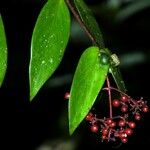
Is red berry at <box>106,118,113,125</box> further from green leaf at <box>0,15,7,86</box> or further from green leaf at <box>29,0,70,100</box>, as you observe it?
green leaf at <box>0,15,7,86</box>

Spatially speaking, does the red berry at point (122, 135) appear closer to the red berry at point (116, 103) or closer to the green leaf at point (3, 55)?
the red berry at point (116, 103)

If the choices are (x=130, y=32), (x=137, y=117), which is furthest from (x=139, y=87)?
(x=137, y=117)

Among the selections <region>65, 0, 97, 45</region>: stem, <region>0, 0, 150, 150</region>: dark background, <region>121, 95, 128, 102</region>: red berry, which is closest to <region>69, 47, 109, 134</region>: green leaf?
<region>65, 0, 97, 45</region>: stem

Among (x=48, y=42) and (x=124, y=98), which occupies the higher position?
(x=48, y=42)

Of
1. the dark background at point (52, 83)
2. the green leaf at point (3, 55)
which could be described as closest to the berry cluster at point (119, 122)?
the green leaf at point (3, 55)

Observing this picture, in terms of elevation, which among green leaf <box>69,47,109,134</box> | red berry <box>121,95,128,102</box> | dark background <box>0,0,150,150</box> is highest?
green leaf <box>69,47,109,134</box>

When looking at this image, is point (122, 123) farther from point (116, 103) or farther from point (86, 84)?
point (86, 84)

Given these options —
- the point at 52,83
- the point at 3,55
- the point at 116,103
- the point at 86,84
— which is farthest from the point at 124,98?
the point at 52,83
